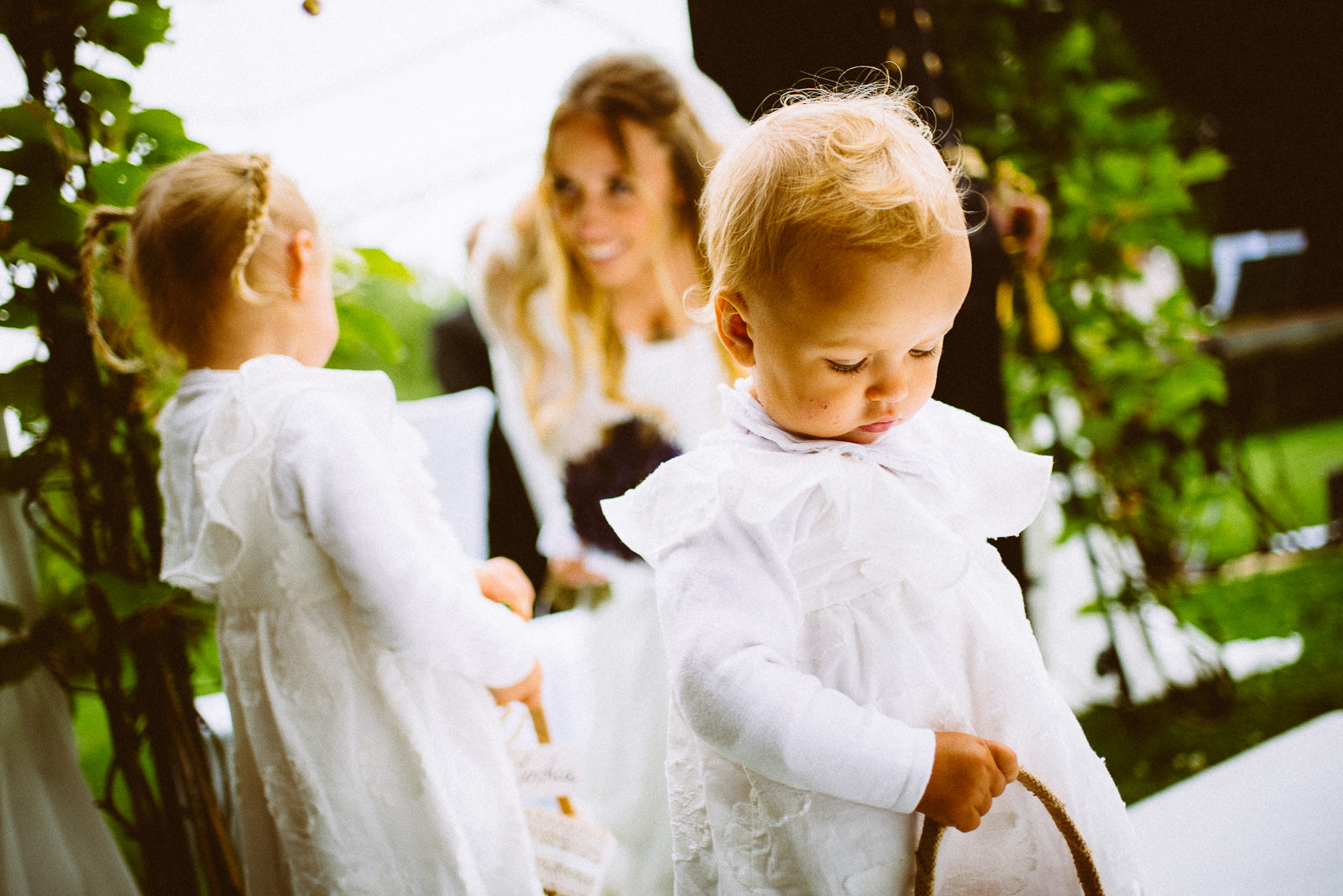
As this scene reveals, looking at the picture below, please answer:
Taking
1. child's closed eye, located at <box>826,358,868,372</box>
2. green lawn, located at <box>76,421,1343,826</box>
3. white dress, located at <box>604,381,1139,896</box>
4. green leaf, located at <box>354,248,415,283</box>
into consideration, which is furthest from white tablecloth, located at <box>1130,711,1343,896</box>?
green leaf, located at <box>354,248,415,283</box>

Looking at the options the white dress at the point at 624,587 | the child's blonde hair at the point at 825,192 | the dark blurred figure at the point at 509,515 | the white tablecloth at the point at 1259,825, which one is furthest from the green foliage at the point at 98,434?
the dark blurred figure at the point at 509,515

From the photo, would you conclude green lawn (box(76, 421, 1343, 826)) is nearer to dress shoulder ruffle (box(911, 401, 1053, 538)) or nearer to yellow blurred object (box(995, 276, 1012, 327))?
yellow blurred object (box(995, 276, 1012, 327))

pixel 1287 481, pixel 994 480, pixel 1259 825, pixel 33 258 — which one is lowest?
pixel 1287 481

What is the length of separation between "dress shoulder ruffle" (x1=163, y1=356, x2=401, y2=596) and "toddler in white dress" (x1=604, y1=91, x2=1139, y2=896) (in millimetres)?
489

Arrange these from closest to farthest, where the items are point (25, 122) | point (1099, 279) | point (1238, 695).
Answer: point (25, 122), point (1099, 279), point (1238, 695)

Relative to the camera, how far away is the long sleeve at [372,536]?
115 centimetres

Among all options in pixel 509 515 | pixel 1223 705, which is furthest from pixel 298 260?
pixel 1223 705

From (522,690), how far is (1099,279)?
7.25 feet

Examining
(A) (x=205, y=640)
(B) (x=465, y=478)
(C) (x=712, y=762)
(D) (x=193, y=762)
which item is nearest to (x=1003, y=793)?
(C) (x=712, y=762)

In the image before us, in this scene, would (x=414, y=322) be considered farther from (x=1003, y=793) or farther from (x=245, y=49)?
(x=1003, y=793)

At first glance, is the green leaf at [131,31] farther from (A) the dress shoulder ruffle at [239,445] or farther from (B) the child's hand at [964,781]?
(B) the child's hand at [964,781]

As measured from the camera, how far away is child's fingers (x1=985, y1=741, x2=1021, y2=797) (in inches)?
33.1

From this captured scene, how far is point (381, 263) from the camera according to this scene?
1.67m

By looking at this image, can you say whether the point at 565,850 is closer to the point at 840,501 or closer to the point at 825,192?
the point at 840,501
